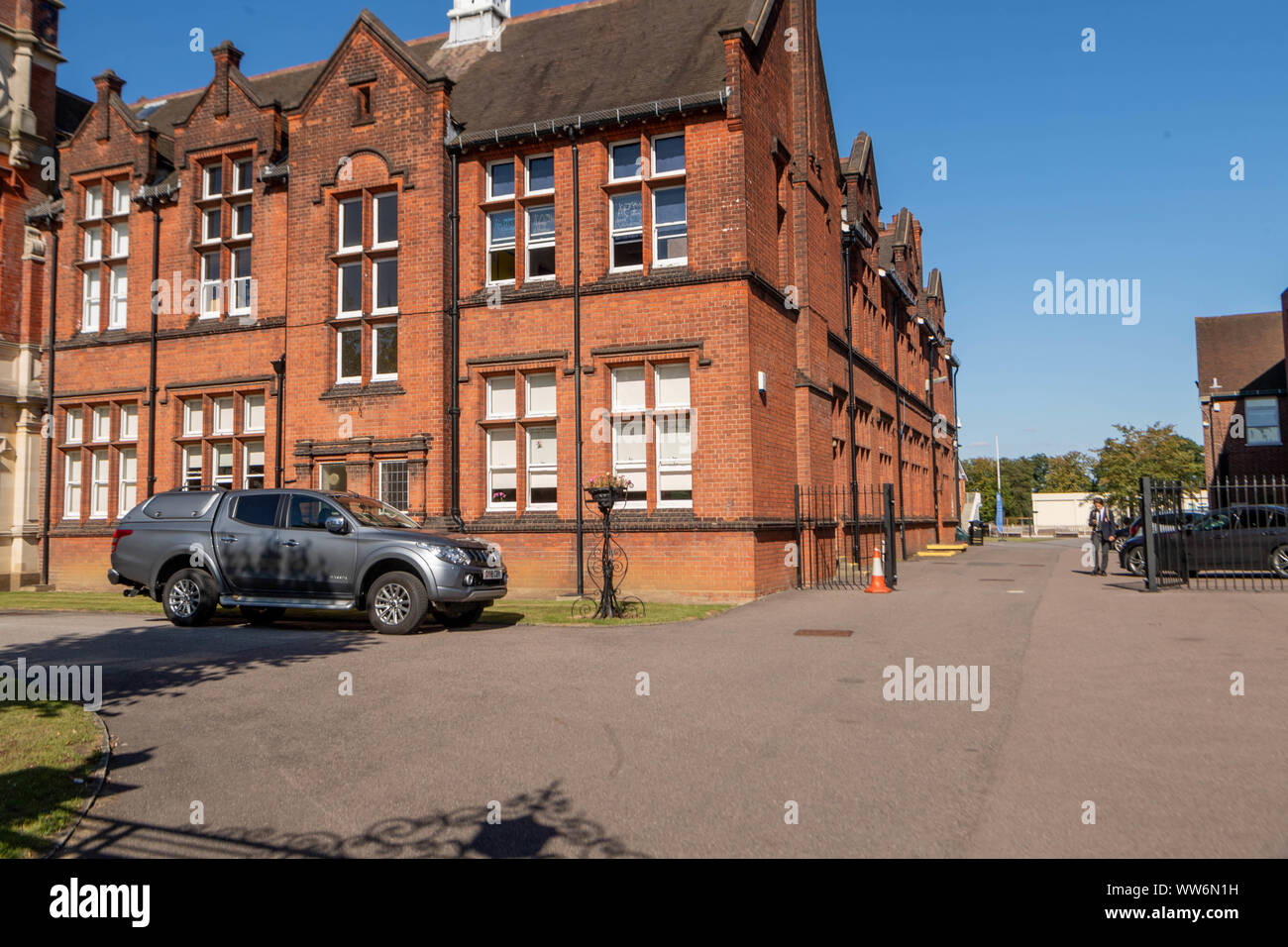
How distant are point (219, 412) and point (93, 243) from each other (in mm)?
6321

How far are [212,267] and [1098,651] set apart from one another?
67.3 feet

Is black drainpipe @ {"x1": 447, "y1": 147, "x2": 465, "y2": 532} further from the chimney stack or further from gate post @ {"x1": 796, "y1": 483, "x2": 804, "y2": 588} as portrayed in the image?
the chimney stack

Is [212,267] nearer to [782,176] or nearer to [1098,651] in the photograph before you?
[782,176]

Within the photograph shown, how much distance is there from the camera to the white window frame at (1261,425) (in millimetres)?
45312

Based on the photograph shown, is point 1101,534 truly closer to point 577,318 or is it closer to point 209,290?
point 577,318

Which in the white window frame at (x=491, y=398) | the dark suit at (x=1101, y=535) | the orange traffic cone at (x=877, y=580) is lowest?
the orange traffic cone at (x=877, y=580)

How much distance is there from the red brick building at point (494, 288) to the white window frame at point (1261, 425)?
32528 mm

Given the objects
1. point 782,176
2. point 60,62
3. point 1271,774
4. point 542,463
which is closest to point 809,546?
point 542,463

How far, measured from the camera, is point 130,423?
2241 centimetres

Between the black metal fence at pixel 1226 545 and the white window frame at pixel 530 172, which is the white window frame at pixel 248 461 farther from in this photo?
the black metal fence at pixel 1226 545

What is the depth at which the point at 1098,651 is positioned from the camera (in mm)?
10203

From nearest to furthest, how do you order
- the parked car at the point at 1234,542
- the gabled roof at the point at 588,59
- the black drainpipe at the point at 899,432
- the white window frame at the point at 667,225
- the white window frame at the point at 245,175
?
the white window frame at the point at 667,225, the gabled roof at the point at 588,59, the parked car at the point at 1234,542, the white window frame at the point at 245,175, the black drainpipe at the point at 899,432

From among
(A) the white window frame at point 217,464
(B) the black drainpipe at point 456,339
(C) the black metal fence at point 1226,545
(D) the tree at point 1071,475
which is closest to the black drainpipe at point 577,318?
(B) the black drainpipe at point 456,339

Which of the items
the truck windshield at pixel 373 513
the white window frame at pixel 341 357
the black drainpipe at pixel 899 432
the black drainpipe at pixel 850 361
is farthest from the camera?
the black drainpipe at pixel 899 432
